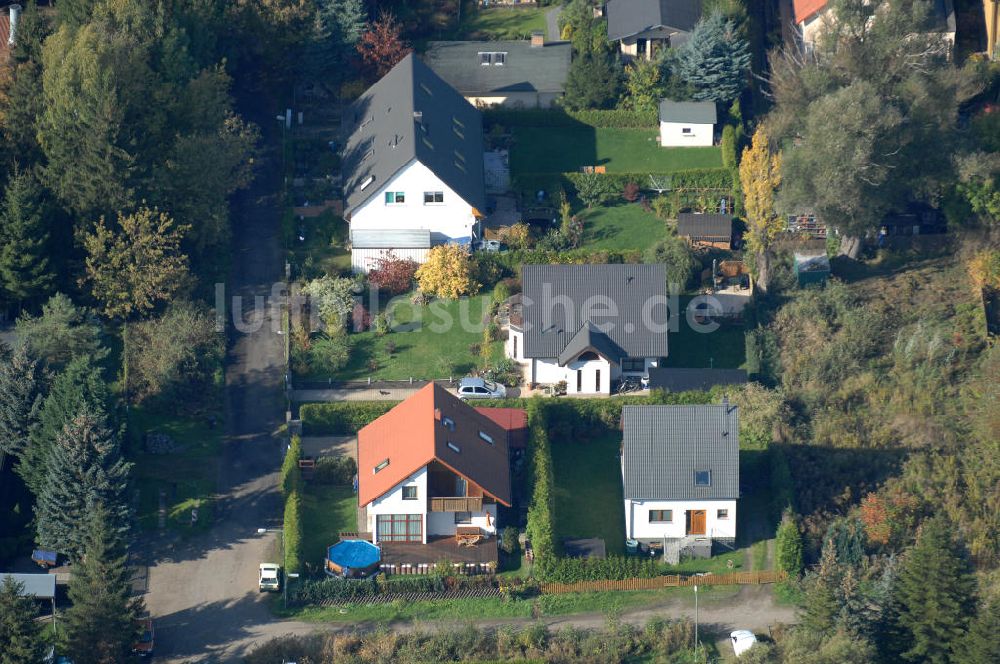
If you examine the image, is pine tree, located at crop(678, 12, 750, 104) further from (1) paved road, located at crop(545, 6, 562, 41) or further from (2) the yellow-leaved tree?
(2) the yellow-leaved tree

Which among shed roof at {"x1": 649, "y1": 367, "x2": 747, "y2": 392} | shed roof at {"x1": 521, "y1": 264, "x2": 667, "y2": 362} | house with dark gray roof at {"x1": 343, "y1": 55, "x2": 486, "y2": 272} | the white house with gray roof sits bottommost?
shed roof at {"x1": 649, "y1": 367, "x2": 747, "y2": 392}

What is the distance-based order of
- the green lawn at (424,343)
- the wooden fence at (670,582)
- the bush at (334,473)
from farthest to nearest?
the green lawn at (424,343), the bush at (334,473), the wooden fence at (670,582)

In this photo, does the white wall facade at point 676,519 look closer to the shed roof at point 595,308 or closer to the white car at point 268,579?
the shed roof at point 595,308

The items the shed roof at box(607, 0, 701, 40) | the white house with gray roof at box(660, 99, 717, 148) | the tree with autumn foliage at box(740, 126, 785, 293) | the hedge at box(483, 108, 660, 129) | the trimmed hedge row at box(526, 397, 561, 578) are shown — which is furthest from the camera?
the shed roof at box(607, 0, 701, 40)

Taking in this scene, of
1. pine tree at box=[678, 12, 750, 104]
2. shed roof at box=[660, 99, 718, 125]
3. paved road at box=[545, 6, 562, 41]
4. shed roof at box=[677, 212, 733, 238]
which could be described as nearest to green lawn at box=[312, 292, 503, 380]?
shed roof at box=[677, 212, 733, 238]

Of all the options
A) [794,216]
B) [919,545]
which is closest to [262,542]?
[919,545]

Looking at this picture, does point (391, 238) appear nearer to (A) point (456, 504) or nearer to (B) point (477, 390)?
(B) point (477, 390)

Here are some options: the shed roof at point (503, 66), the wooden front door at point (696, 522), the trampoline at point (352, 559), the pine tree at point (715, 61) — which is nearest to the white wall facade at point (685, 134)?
the pine tree at point (715, 61)
